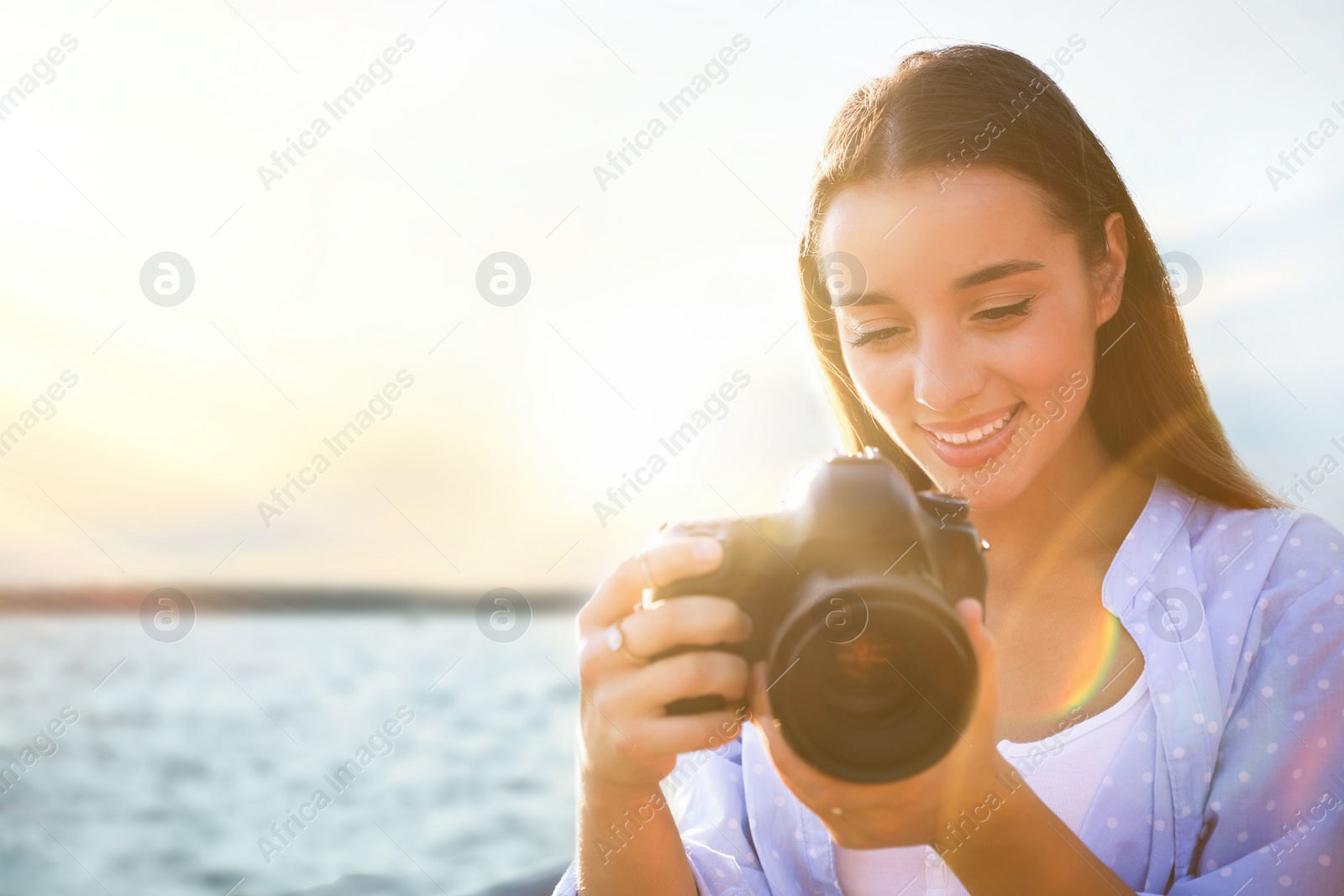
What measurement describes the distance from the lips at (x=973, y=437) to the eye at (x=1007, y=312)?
0.39ft

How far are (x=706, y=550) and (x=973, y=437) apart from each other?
0.45 meters

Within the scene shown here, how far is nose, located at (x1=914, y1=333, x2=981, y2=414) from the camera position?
1025mm

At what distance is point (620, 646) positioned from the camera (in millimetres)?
824

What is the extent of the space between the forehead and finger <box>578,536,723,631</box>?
43 centimetres

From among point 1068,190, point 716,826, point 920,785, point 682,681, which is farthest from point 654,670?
point 1068,190

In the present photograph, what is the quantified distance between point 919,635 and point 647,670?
10.6 inches

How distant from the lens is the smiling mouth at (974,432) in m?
1.06

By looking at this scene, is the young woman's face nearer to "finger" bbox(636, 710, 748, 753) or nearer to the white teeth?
the white teeth

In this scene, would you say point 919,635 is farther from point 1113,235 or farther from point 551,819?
point 551,819

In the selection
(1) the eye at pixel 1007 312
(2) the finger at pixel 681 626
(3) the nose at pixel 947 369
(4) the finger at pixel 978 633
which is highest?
(1) the eye at pixel 1007 312

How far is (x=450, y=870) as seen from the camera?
257cm

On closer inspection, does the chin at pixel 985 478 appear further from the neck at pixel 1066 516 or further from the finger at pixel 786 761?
the finger at pixel 786 761

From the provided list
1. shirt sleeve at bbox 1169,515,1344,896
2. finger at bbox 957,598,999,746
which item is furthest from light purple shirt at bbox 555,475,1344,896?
finger at bbox 957,598,999,746

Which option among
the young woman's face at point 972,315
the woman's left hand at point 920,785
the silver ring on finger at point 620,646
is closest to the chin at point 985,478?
the young woman's face at point 972,315
